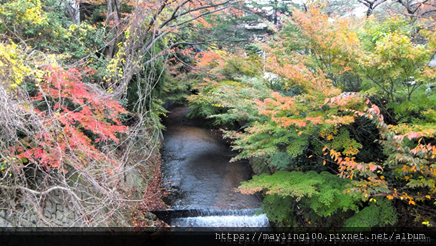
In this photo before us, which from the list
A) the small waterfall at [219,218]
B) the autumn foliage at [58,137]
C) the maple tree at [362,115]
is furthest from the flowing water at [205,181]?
the autumn foliage at [58,137]

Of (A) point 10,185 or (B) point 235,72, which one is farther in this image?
(B) point 235,72

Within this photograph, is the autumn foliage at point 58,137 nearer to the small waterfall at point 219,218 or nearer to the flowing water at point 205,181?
the small waterfall at point 219,218

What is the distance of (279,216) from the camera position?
6.61 metres

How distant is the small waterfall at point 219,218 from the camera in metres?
7.97

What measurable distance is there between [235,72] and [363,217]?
8755 mm

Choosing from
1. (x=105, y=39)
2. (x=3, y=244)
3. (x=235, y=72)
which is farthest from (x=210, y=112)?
(x=3, y=244)

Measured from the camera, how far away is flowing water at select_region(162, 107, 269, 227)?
26.7ft

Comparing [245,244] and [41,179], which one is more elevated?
[41,179]

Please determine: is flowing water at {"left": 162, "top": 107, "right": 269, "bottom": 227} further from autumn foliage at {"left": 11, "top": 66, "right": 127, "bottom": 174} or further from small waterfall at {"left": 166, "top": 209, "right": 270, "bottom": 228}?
autumn foliage at {"left": 11, "top": 66, "right": 127, "bottom": 174}

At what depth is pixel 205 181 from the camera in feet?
34.4

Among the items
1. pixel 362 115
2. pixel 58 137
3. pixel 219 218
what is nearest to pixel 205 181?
pixel 219 218

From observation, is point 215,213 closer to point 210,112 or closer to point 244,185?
point 244,185

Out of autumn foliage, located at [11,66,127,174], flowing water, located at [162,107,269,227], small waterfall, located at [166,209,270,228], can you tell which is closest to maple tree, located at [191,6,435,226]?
small waterfall, located at [166,209,270,228]

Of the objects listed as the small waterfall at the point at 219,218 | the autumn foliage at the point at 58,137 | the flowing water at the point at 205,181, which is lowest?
the flowing water at the point at 205,181
